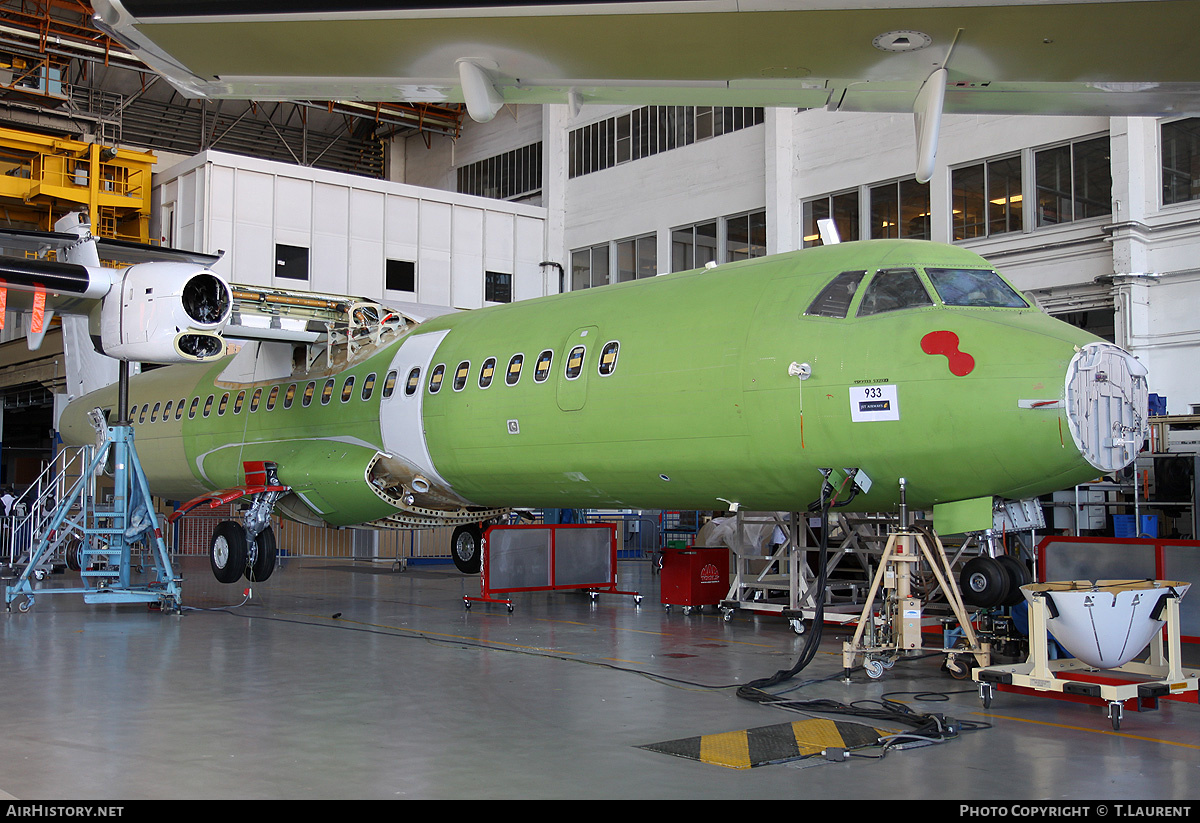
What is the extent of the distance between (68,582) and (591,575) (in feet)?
39.6

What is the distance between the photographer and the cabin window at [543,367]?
41.9 feet

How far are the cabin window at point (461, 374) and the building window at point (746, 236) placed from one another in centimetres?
1721

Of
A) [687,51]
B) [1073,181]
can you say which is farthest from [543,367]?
[1073,181]

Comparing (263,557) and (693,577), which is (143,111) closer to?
(263,557)

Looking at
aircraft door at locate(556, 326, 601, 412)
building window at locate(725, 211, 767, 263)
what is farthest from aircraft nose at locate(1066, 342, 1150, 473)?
building window at locate(725, 211, 767, 263)

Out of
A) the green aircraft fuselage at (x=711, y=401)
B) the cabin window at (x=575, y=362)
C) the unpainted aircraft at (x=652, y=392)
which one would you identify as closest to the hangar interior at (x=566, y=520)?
the unpainted aircraft at (x=652, y=392)

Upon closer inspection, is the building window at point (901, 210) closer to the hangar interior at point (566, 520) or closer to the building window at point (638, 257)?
the hangar interior at point (566, 520)

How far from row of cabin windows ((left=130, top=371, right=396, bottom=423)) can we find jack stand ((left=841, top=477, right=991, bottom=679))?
26.5 feet

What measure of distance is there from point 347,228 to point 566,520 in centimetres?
1594

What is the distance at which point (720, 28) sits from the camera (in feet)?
16.0

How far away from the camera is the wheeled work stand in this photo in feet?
26.4

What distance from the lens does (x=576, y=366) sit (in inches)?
488

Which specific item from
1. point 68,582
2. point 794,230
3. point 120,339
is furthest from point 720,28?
point 794,230

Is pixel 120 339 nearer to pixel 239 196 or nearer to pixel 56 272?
pixel 56 272
